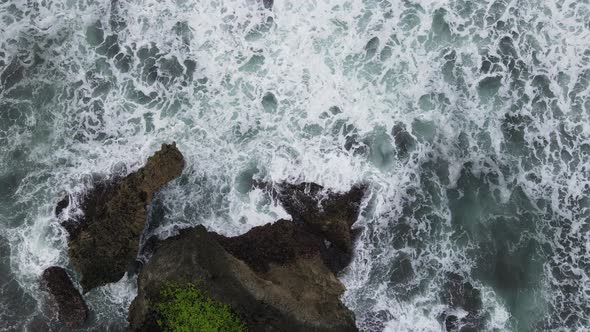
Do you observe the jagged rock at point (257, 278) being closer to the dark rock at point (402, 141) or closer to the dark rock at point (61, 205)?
the dark rock at point (61, 205)

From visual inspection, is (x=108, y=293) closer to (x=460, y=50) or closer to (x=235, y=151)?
(x=235, y=151)

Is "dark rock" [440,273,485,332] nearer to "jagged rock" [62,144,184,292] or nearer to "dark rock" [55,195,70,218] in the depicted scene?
"jagged rock" [62,144,184,292]

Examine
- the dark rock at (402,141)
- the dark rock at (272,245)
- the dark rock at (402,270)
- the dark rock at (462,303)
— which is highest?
the dark rock at (402,141)

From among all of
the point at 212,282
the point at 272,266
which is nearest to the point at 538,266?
the point at 272,266

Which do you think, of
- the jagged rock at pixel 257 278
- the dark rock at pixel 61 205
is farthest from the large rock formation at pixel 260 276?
the dark rock at pixel 61 205

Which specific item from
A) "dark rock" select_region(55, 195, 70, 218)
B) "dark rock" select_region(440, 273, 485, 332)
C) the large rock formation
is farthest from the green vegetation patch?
"dark rock" select_region(440, 273, 485, 332)

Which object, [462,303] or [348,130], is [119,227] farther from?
[462,303]
